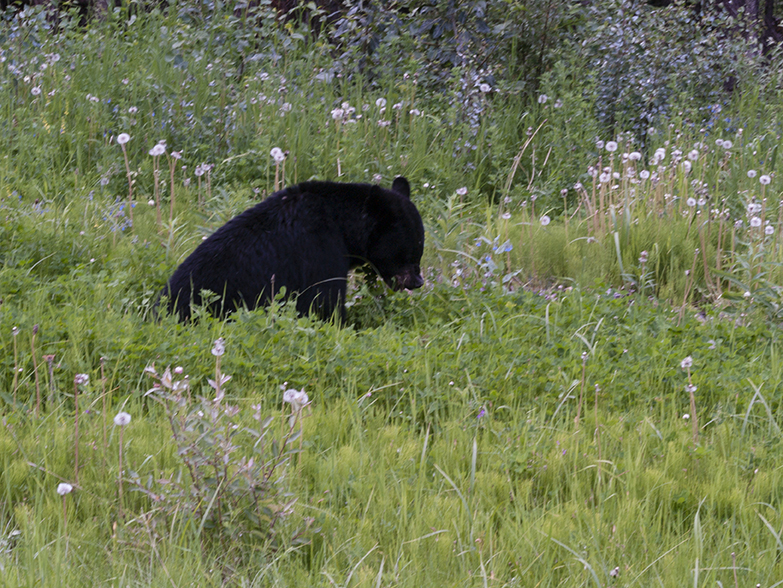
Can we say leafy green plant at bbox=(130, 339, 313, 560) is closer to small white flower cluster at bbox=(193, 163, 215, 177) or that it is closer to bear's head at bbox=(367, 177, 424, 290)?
bear's head at bbox=(367, 177, 424, 290)

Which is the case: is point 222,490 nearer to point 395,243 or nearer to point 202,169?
point 395,243

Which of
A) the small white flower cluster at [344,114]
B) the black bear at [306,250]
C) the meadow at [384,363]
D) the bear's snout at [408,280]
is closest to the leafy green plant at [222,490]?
the meadow at [384,363]

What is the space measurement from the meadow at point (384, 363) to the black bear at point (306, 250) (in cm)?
23

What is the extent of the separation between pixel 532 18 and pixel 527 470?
618cm

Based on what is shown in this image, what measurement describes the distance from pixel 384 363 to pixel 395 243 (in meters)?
1.33

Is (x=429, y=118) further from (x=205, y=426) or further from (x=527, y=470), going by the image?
(x=205, y=426)

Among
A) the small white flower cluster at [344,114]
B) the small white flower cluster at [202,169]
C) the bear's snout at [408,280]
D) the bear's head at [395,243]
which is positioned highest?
the small white flower cluster at [344,114]

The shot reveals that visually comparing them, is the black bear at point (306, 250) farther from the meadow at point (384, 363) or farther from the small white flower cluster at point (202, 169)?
the small white flower cluster at point (202, 169)

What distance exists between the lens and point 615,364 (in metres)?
3.67

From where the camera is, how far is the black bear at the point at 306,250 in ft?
13.3

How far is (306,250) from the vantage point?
4.30 meters

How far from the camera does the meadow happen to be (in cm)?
240

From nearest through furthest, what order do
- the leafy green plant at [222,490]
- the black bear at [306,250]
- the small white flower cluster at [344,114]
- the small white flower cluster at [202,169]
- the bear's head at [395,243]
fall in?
the leafy green plant at [222,490]
the black bear at [306,250]
the bear's head at [395,243]
the small white flower cluster at [202,169]
the small white flower cluster at [344,114]

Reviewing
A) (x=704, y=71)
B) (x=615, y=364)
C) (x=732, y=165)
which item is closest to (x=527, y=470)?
(x=615, y=364)
